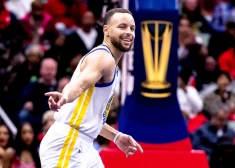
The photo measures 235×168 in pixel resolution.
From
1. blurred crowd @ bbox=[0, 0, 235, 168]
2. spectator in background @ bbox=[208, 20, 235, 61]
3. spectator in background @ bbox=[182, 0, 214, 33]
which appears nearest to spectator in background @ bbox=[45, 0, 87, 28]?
blurred crowd @ bbox=[0, 0, 235, 168]

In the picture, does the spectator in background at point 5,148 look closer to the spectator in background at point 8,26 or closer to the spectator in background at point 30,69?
the spectator in background at point 30,69

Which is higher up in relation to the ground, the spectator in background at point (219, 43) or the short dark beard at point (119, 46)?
the short dark beard at point (119, 46)

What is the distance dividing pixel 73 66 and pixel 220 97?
209 cm

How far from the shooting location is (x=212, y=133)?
8531 millimetres

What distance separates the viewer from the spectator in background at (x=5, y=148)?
742 cm

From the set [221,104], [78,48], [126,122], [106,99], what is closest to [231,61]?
[221,104]

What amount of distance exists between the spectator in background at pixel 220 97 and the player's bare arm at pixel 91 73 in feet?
15.4

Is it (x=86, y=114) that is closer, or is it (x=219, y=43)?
(x=86, y=114)

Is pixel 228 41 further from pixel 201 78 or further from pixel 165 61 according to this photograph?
pixel 165 61

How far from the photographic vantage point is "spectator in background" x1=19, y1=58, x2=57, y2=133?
28.1ft

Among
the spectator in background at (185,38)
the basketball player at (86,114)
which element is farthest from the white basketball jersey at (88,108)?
the spectator in background at (185,38)

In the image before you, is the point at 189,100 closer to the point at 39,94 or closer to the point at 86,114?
the point at 39,94

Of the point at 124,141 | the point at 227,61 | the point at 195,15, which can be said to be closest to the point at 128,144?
the point at 124,141

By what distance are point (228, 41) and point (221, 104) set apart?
194 cm
